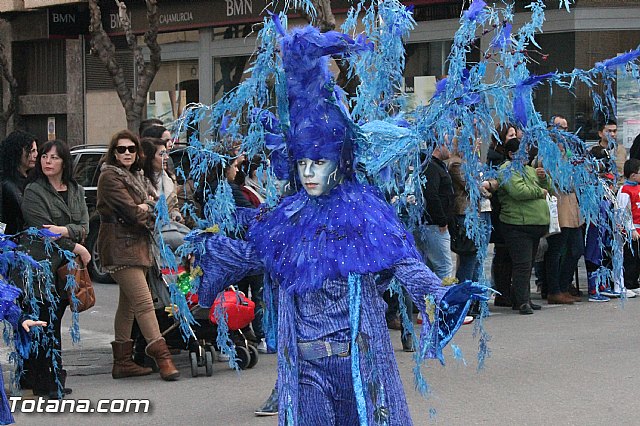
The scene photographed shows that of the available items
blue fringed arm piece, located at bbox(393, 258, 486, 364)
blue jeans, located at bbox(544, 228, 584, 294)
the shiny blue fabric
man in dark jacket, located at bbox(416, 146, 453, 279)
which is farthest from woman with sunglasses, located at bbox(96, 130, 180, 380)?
blue jeans, located at bbox(544, 228, 584, 294)

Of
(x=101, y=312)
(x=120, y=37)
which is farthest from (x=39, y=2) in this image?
(x=101, y=312)

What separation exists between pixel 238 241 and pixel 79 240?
3.01 metres

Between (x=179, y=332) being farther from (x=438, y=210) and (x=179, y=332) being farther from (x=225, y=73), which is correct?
(x=225, y=73)

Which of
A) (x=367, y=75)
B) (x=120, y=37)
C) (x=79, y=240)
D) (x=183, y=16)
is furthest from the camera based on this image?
(x=120, y=37)

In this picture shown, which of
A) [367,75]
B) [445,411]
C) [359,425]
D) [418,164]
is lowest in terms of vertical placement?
[445,411]

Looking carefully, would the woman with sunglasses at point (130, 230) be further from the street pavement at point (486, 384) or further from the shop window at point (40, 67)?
the shop window at point (40, 67)

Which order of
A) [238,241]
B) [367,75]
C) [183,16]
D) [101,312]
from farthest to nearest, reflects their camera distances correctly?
[183,16], [101,312], [367,75], [238,241]

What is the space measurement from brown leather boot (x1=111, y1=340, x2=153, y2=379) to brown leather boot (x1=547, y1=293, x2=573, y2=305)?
5.02 m

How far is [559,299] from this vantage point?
11.6m

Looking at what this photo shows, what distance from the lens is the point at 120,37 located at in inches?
987

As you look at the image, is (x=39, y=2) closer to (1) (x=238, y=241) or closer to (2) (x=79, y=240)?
(2) (x=79, y=240)

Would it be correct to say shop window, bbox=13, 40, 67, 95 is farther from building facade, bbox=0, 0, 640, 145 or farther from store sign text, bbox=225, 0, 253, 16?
store sign text, bbox=225, 0, 253, 16

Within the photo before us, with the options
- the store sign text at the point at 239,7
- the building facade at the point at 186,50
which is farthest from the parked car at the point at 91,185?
the store sign text at the point at 239,7

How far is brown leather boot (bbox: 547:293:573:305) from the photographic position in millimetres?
11602
